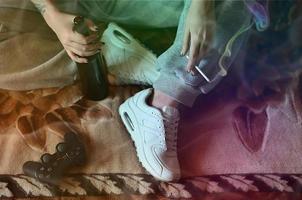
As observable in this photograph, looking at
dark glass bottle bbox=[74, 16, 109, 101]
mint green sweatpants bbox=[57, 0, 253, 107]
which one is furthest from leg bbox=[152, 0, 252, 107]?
dark glass bottle bbox=[74, 16, 109, 101]

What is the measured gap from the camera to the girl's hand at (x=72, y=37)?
2.66ft

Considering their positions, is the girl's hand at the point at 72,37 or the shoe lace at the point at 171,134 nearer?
the girl's hand at the point at 72,37

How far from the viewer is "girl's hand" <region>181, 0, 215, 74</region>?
0.76 metres

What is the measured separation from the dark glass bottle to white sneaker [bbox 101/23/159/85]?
0.02m

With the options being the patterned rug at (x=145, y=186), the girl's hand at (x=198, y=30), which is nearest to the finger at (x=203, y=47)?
the girl's hand at (x=198, y=30)

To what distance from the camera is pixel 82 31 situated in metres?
0.84

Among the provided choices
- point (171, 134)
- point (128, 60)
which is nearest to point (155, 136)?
point (171, 134)

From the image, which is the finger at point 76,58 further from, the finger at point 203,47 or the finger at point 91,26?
the finger at point 203,47

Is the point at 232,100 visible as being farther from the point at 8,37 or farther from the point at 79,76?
the point at 8,37

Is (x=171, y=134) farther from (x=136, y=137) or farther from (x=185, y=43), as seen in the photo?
(x=185, y=43)

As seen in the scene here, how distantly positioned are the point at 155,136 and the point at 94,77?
0.55ft

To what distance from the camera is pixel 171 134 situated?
0.94m

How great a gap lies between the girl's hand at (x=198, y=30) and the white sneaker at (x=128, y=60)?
0.41 feet

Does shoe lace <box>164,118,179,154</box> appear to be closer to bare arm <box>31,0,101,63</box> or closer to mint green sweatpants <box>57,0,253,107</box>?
mint green sweatpants <box>57,0,253,107</box>
